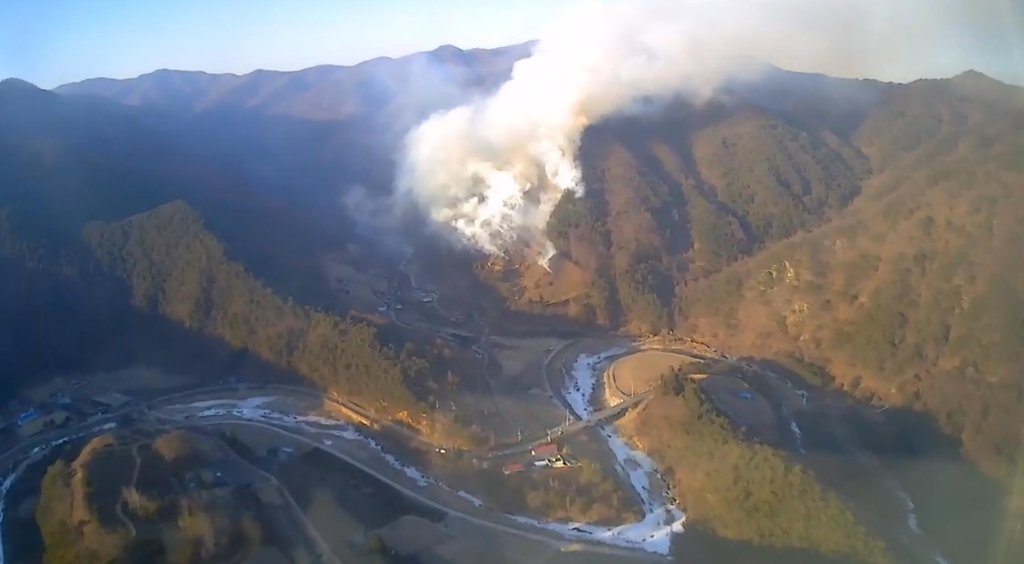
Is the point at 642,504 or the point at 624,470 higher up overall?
the point at 624,470

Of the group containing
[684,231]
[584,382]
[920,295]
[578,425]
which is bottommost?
[578,425]

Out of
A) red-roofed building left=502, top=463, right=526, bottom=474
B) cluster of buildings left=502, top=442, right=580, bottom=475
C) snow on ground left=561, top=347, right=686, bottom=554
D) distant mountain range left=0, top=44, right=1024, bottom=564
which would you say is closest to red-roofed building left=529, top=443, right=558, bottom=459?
cluster of buildings left=502, top=442, right=580, bottom=475

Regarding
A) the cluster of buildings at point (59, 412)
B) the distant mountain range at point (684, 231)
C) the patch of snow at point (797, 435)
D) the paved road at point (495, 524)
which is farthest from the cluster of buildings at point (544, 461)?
the cluster of buildings at point (59, 412)

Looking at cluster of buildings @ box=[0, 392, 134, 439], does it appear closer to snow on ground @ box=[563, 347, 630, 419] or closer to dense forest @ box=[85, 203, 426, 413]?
dense forest @ box=[85, 203, 426, 413]

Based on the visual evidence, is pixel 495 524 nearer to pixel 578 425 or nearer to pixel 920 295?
pixel 578 425

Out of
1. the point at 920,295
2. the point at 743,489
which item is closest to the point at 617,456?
the point at 743,489

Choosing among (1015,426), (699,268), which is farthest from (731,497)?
(699,268)

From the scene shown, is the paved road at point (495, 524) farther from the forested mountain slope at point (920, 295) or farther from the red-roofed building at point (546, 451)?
the forested mountain slope at point (920, 295)
